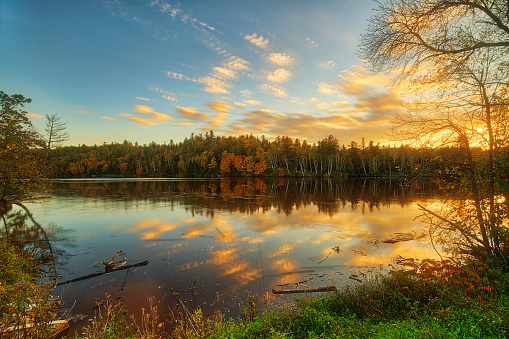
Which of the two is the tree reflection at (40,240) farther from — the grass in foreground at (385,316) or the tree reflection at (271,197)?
the tree reflection at (271,197)

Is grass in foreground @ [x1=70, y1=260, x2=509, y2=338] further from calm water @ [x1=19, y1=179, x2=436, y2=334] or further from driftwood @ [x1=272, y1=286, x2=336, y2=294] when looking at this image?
calm water @ [x1=19, y1=179, x2=436, y2=334]

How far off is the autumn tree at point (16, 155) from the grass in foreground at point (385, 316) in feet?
38.0

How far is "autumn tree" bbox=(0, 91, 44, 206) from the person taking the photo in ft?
40.8

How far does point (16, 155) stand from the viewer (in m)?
12.5

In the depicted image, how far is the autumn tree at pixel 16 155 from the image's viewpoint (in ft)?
40.8

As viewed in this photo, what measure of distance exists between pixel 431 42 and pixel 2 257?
14.9 m

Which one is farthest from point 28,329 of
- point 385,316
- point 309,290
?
point 385,316

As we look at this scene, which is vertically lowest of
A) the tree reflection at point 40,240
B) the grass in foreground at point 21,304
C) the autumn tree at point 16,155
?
the tree reflection at point 40,240

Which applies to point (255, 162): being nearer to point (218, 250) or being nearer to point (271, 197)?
point (271, 197)

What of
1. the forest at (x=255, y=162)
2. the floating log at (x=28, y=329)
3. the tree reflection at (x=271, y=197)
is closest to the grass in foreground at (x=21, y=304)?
the floating log at (x=28, y=329)

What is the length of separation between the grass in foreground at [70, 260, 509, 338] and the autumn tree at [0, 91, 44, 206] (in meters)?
11.6

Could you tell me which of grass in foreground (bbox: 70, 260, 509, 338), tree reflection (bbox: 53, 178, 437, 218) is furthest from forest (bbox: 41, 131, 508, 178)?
grass in foreground (bbox: 70, 260, 509, 338)

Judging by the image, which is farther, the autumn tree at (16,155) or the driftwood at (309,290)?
the autumn tree at (16,155)

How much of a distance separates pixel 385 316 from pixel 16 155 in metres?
17.8
